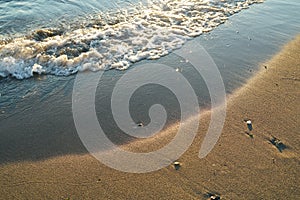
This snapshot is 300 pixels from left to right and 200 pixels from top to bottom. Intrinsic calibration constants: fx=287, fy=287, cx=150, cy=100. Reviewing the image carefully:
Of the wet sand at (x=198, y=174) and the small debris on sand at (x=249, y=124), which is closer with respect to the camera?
the wet sand at (x=198, y=174)

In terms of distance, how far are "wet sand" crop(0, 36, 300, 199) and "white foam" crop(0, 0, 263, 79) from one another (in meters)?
2.33

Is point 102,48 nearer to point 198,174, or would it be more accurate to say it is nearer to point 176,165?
point 176,165

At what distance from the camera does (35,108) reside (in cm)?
411

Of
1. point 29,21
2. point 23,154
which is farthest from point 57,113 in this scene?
point 29,21

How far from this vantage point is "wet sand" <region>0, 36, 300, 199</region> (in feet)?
9.25

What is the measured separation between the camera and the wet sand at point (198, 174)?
9.25ft

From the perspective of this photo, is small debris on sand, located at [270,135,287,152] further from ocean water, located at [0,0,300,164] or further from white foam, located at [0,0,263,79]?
white foam, located at [0,0,263,79]

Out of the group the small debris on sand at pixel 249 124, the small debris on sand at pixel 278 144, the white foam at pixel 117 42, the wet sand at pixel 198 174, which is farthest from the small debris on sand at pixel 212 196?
the white foam at pixel 117 42

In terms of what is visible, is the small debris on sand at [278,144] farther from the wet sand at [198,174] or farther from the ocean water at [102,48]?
the ocean water at [102,48]

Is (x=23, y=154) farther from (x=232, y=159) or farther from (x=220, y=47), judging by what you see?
(x=220, y=47)

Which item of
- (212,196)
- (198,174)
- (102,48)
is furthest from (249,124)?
(102,48)

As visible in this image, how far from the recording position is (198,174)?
301 cm

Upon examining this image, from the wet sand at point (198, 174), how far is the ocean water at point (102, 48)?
→ 0.32 metres

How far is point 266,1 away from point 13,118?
295 inches
